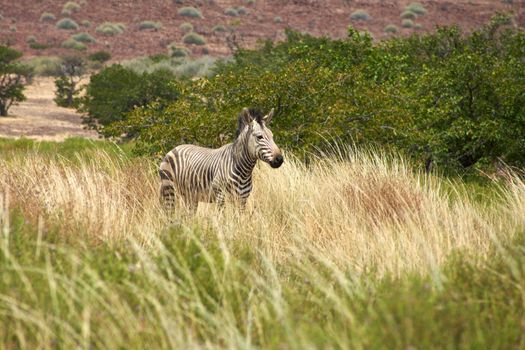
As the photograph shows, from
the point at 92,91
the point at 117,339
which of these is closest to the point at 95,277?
the point at 117,339

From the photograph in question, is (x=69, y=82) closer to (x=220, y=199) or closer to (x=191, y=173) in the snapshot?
(x=191, y=173)

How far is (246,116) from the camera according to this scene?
9969 mm

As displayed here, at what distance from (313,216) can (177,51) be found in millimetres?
55946

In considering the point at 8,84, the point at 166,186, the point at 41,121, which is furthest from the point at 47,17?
the point at 166,186

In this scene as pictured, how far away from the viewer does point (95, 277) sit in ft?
17.2

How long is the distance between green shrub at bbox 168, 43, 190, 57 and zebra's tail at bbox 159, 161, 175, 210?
54.2m

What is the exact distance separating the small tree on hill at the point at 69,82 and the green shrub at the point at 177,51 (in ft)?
35.1

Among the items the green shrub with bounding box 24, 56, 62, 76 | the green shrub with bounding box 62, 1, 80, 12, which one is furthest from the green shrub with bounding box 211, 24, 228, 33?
the green shrub with bounding box 24, 56, 62, 76

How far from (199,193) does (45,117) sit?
30462 mm

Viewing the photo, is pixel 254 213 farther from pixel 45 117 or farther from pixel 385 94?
pixel 45 117

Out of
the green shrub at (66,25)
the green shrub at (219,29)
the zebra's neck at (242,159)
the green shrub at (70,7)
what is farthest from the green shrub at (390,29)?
the zebra's neck at (242,159)

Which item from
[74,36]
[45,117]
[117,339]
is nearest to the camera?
[117,339]

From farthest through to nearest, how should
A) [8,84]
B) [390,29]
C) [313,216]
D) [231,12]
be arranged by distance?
[231,12] < [390,29] < [8,84] < [313,216]

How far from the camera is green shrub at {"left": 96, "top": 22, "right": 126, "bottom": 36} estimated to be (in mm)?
71438
